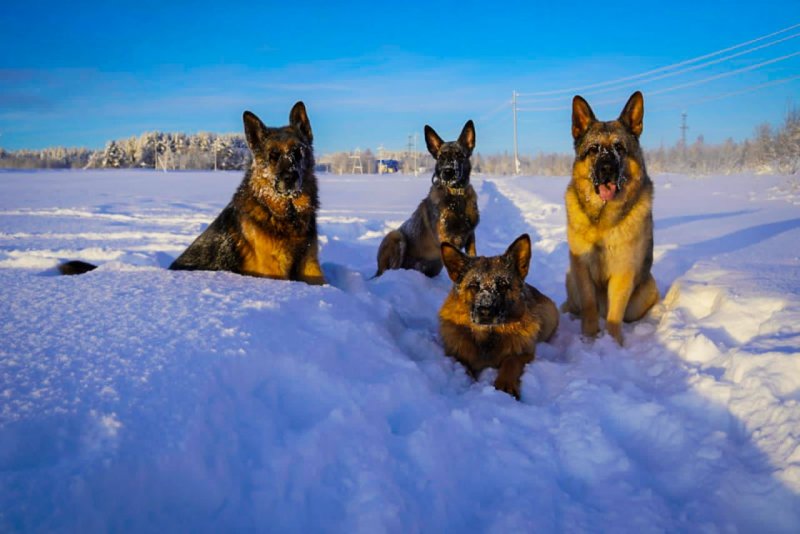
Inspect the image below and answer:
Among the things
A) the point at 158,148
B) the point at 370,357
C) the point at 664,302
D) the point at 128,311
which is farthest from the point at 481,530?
the point at 158,148

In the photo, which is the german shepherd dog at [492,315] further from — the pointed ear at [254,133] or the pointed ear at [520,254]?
the pointed ear at [254,133]

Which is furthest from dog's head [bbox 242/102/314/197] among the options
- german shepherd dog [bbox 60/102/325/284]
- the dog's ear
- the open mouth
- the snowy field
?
the dog's ear

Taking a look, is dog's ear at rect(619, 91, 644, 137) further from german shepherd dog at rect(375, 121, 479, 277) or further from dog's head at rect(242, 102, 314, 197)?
dog's head at rect(242, 102, 314, 197)

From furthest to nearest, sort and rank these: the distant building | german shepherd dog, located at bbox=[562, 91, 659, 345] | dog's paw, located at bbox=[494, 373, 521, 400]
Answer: the distant building → german shepherd dog, located at bbox=[562, 91, 659, 345] → dog's paw, located at bbox=[494, 373, 521, 400]

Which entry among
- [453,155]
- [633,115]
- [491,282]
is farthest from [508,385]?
[453,155]

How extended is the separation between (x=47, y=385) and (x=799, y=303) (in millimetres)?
5058

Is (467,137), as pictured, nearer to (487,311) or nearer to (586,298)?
(586,298)

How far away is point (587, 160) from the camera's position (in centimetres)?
489

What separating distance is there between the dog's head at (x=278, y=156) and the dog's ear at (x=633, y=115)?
11.0ft

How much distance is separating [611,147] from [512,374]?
260cm

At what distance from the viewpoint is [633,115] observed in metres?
4.93

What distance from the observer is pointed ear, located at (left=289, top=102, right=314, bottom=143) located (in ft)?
17.4

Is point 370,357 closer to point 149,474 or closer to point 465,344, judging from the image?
point 465,344

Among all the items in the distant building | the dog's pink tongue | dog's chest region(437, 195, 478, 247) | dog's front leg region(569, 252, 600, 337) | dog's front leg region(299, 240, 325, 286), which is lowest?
dog's front leg region(569, 252, 600, 337)
